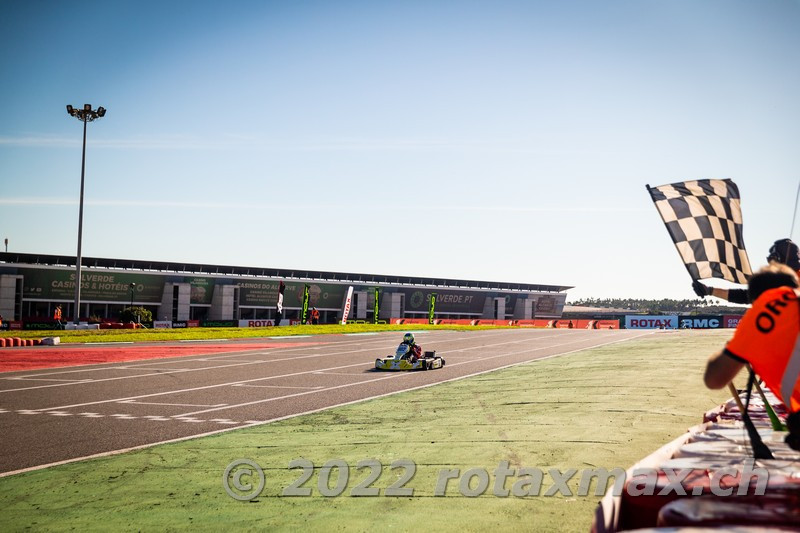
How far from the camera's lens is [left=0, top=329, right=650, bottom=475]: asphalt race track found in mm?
8420

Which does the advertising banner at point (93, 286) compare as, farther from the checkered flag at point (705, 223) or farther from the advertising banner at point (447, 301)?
the checkered flag at point (705, 223)

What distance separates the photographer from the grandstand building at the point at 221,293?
52938mm

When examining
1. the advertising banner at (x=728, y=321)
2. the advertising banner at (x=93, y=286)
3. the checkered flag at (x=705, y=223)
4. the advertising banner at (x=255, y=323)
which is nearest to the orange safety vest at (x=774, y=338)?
the checkered flag at (x=705, y=223)

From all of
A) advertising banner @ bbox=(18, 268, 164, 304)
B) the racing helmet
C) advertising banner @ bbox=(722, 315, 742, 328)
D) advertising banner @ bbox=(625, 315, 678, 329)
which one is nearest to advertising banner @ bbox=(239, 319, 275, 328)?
advertising banner @ bbox=(18, 268, 164, 304)

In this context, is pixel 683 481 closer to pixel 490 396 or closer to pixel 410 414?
pixel 410 414

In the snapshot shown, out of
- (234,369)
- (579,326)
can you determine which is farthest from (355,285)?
(234,369)

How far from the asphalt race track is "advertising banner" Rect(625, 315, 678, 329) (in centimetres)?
4564

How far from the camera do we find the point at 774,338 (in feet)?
7.89

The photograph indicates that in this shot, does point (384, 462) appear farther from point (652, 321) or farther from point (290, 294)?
point (652, 321)

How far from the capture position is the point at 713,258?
449 centimetres

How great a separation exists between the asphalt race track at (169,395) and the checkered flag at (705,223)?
21.1 feet

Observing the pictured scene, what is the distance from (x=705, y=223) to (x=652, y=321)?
65.2m

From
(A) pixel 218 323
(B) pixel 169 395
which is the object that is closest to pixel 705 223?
(B) pixel 169 395

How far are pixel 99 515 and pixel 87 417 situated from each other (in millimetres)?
6018
